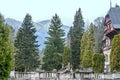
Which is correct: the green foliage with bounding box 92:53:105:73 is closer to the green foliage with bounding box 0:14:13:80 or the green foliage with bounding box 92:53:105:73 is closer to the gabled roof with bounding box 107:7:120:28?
the gabled roof with bounding box 107:7:120:28

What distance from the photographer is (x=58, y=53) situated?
51.1 meters

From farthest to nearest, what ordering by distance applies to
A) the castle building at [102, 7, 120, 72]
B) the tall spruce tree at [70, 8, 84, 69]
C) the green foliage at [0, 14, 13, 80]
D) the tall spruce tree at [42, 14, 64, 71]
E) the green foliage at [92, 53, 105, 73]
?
the tall spruce tree at [70, 8, 84, 69] → the tall spruce tree at [42, 14, 64, 71] → the castle building at [102, 7, 120, 72] → the green foliage at [92, 53, 105, 73] → the green foliage at [0, 14, 13, 80]

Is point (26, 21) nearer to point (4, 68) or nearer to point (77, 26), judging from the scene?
point (77, 26)

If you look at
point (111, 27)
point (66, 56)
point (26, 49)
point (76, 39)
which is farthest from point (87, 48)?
point (26, 49)

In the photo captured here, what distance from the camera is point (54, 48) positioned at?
50938 millimetres

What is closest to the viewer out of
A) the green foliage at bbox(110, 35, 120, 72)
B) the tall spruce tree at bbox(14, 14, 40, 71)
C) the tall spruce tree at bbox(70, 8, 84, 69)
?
the green foliage at bbox(110, 35, 120, 72)

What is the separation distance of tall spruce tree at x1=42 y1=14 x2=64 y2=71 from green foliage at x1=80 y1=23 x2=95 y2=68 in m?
3.21

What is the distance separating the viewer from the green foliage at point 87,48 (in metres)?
50.7

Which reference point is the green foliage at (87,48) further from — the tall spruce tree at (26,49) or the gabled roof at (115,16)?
the tall spruce tree at (26,49)

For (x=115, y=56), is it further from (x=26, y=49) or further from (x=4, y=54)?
(x=4, y=54)

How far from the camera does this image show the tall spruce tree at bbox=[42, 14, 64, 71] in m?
49.9

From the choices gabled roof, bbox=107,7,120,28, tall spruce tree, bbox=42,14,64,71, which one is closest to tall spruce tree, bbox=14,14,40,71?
tall spruce tree, bbox=42,14,64,71

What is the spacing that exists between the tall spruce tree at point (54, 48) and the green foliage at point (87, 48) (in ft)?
10.5

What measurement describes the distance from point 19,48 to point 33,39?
261 cm
